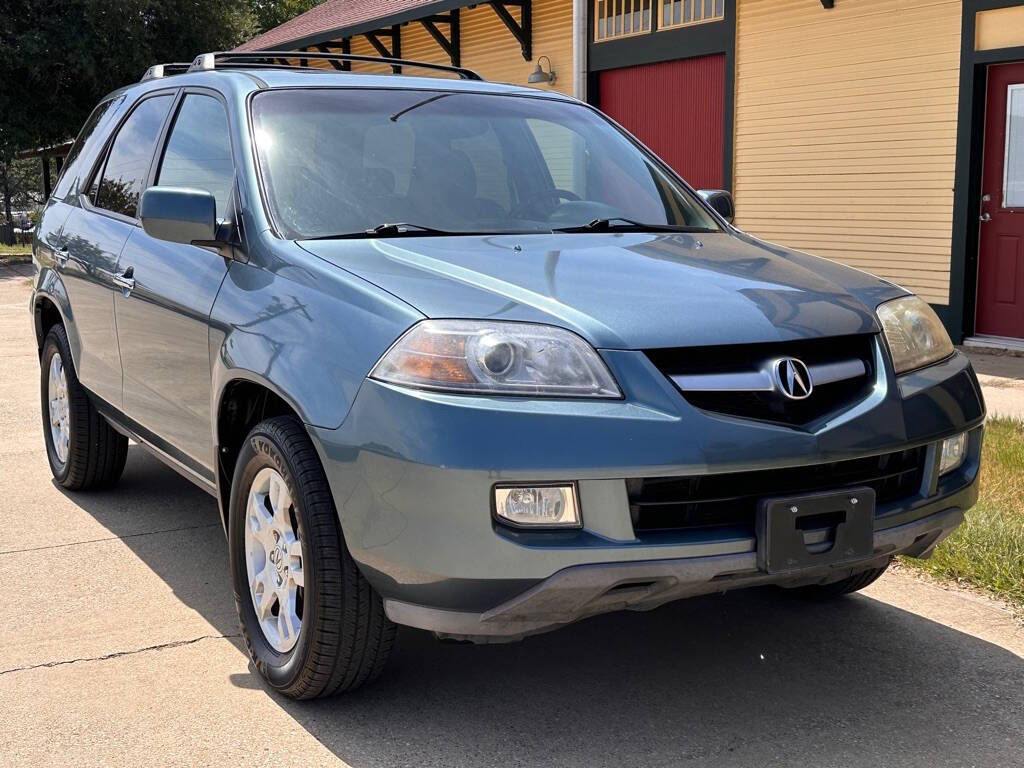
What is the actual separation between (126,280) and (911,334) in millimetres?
2855

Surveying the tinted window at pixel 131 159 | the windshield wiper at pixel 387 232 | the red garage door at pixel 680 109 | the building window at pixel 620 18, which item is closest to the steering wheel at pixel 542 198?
the windshield wiper at pixel 387 232

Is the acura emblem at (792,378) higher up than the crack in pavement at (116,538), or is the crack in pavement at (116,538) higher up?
the acura emblem at (792,378)

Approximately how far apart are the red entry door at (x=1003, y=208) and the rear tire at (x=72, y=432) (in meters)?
7.33

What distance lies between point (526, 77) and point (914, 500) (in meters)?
14.0

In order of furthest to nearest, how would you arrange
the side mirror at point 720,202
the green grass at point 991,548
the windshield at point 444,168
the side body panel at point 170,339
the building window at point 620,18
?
the building window at point 620,18 → the side mirror at point 720,202 → the green grass at point 991,548 → the side body panel at point 170,339 → the windshield at point 444,168

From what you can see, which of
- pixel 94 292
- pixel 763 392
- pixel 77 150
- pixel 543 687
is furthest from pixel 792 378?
pixel 77 150

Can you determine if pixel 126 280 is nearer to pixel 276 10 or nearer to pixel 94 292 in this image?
pixel 94 292

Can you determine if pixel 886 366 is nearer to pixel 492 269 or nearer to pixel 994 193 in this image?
pixel 492 269

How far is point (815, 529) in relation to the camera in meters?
3.05

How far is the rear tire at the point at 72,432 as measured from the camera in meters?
5.52

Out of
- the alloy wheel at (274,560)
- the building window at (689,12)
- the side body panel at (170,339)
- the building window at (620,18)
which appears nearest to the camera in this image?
the alloy wheel at (274,560)

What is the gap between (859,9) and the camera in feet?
36.2

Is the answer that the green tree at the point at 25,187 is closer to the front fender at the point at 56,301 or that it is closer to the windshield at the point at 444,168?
the front fender at the point at 56,301

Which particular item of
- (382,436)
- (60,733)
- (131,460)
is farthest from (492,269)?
(131,460)
